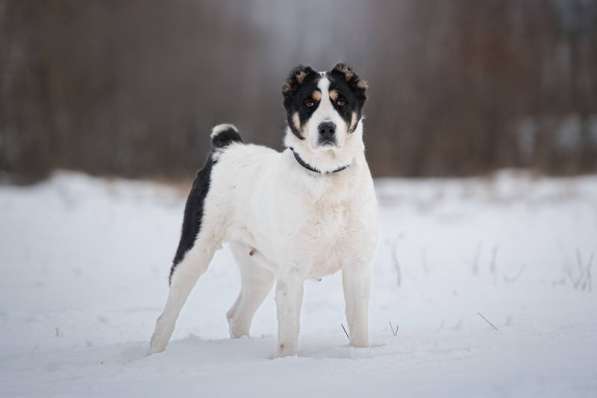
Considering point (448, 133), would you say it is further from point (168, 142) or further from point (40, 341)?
point (40, 341)

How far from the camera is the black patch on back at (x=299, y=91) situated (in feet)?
12.9

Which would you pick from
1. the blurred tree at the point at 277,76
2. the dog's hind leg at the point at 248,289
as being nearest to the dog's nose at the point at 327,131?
the dog's hind leg at the point at 248,289

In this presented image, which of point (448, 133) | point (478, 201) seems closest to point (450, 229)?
point (478, 201)

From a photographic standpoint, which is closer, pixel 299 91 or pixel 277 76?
pixel 299 91

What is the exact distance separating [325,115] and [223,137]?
4.96 feet

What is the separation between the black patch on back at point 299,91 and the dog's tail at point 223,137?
3.14 ft

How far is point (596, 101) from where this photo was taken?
23141 millimetres

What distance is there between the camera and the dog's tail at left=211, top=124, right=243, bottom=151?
4.99 m

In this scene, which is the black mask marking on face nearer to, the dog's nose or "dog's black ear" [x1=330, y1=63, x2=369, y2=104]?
"dog's black ear" [x1=330, y1=63, x2=369, y2=104]

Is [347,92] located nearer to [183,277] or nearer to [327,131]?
[327,131]

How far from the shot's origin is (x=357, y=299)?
12.9 feet

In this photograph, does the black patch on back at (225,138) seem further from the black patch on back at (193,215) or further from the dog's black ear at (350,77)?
the dog's black ear at (350,77)

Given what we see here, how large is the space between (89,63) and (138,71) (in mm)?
1944

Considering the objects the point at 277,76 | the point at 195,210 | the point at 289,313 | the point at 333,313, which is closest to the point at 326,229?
the point at 289,313
